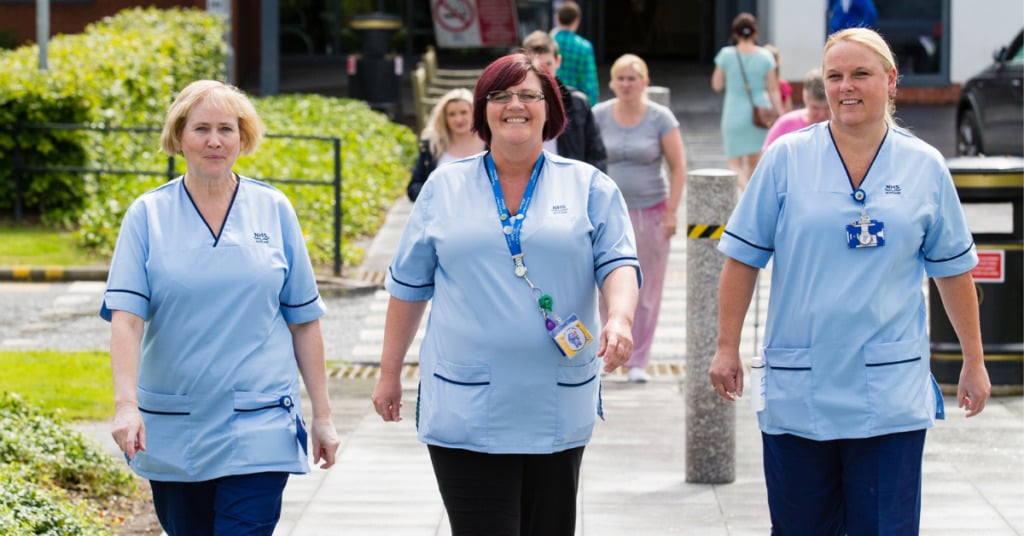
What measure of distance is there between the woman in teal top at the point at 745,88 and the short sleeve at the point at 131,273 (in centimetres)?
1095

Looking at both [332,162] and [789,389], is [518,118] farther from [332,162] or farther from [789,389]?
[332,162]

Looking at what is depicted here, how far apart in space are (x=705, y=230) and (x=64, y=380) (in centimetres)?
422

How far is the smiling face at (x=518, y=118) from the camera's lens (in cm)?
478

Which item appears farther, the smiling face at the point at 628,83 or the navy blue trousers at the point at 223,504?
the smiling face at the point at 628,83

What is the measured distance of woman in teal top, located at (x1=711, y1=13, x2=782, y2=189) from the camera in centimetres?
1530

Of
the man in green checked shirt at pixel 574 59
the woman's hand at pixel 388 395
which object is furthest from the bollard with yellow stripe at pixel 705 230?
the man in green checked shirt at pixel 574 59

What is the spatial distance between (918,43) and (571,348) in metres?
23.7

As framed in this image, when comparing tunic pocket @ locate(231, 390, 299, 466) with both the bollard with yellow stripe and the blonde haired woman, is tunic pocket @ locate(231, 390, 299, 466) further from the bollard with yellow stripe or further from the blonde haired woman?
the blonde haired woman

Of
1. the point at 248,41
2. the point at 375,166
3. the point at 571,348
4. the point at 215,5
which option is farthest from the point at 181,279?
the point at 248,41

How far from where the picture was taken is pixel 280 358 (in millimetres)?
4809

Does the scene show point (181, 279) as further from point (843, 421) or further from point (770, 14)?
point (770, 14)

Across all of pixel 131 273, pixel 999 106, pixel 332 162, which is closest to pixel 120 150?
pixel 332 162

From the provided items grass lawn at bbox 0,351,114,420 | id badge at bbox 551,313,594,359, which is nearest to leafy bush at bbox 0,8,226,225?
grass lawn at bbox 0,351,114,420

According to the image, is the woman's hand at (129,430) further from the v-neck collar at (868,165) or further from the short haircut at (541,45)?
the short haircut at (541,45)
